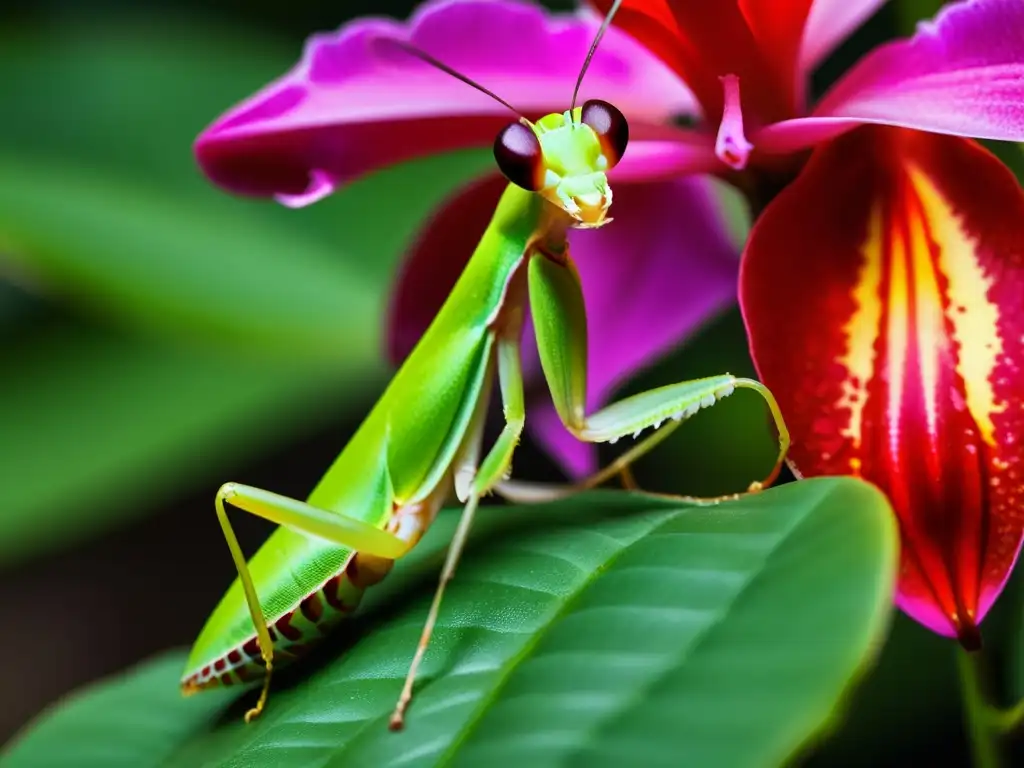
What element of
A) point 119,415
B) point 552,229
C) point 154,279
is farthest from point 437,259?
point 119,415

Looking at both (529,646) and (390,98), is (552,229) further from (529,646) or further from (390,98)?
(529,646)

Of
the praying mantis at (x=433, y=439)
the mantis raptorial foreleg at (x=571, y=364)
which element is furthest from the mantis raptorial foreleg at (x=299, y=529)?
the mantis raptorial foreleg at (x=571, y=364)

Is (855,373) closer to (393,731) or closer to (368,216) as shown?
(393,731)

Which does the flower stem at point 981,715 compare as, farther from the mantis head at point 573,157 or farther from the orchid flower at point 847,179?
the mantis head at point 573,157

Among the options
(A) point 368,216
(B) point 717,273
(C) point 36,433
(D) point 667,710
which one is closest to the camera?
(D) point 667,710

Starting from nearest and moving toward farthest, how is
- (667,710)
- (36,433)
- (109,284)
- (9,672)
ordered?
(667,710) → (109,284) → (36,433) → (9,672)

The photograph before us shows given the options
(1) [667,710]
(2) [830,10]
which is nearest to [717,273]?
(2) [830,10]
